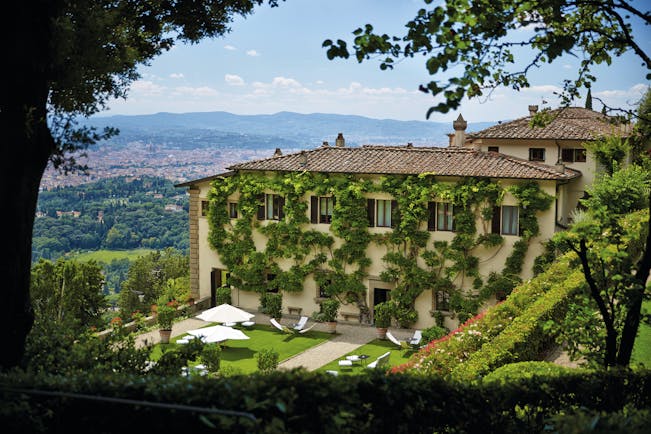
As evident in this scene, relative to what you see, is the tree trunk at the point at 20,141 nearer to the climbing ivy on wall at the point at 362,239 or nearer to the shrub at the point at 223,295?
the climbing ivy on wall at the point at 362,239

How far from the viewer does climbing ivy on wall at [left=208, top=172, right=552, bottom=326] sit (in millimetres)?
25469

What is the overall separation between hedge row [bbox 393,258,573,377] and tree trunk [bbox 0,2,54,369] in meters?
7.22

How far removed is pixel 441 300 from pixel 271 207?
752 centimetres

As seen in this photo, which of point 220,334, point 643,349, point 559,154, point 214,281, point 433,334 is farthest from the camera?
point 559,154

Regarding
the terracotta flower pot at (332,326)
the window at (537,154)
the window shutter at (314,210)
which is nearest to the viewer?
the terracotta flower pot at (332,326)

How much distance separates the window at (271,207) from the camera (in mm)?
28438

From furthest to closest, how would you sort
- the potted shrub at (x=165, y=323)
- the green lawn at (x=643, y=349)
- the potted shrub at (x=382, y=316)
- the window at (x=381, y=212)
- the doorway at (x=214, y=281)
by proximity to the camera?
1. the doorway at (x=214, y=281)
2. the window at (x=381, y=212)
3. the potted shrub at (x=382, y=316)
4. the potted shrub at (x=165, y=323)
5. the green lawn at (x=643, y=349)

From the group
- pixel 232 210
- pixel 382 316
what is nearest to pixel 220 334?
pixel 382 316

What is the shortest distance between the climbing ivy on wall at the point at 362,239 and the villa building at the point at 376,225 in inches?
1.6

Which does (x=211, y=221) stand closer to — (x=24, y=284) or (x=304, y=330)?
(x=304, y=330)

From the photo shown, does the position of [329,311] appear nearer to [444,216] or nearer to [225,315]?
[225,315]

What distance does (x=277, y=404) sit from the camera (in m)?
5.83

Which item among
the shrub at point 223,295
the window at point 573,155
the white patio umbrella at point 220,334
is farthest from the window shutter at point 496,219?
the shrub at point 223,295

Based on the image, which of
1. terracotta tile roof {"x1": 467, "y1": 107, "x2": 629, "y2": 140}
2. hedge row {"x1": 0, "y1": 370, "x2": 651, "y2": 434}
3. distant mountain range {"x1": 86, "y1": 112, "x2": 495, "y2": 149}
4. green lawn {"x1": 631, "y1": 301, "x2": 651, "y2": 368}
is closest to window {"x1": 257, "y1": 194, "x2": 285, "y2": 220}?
terracotta tile roof {"x1": 467, "y1": 107, "x2": 629, "y2": 140}
